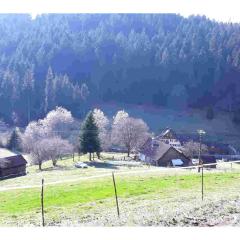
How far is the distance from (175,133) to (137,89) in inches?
52.2

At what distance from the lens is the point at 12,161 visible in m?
2.51

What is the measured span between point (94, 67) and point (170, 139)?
7.79 ft

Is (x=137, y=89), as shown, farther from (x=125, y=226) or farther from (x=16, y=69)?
(x=125, y=226)

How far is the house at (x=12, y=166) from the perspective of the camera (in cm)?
237

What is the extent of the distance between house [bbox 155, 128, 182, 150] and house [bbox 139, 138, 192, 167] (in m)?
0.02

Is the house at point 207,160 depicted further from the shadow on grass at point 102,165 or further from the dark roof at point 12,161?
the dark roof at point 12,161

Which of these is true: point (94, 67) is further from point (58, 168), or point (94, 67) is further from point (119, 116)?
point (58, 168)

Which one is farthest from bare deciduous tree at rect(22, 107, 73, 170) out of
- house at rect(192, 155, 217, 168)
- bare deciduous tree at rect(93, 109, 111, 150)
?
house at rect(192, 155, 217, 168)

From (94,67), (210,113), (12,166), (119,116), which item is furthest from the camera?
(94,67)

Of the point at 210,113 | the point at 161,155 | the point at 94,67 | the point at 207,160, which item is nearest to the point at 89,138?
the point at 161,155

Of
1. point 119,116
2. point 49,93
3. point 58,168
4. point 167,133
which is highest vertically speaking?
point 49,93

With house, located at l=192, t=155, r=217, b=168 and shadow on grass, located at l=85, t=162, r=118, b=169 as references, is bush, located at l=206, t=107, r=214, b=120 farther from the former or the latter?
shadow on grass, located at l=85, t=162, r=118, b=169
